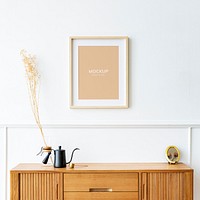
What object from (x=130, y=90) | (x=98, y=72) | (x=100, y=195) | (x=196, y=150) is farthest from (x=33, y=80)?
(x=196, y=150)

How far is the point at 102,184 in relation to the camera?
8.31 ft

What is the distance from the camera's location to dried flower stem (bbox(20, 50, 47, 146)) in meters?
2.83

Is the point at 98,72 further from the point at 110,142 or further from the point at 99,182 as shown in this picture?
the point at 99,182

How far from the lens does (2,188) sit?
2869 millimetres

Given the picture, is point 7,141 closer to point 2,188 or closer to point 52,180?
point 2,188

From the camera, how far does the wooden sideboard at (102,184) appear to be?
253cm

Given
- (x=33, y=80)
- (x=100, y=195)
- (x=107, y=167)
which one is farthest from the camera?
(x=33, y=80)

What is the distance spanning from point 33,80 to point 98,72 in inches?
21.1

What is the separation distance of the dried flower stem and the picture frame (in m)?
0.29

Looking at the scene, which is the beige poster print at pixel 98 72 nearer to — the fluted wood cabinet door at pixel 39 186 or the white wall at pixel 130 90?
the white wall at pixel 130 90

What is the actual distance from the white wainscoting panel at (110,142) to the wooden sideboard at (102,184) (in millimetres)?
332

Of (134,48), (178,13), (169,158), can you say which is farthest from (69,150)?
(178,13)

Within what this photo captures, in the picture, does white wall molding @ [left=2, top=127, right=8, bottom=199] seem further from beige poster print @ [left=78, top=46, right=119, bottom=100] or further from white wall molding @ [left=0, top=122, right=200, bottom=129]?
beige poster print @ [left=78, top=46, right=119, bottom=100]

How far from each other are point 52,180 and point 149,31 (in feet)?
4.65
